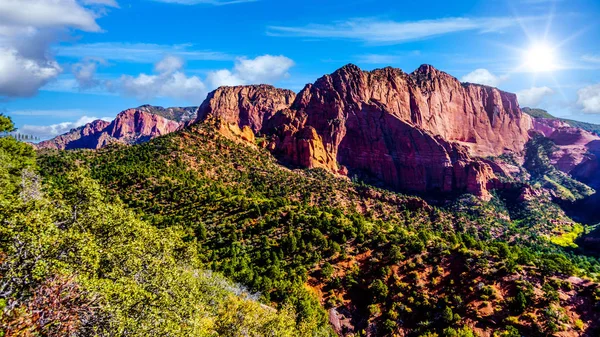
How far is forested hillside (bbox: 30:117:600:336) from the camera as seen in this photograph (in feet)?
170

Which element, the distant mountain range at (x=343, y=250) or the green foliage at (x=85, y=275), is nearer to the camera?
the green foliage at (x=85, y=275)

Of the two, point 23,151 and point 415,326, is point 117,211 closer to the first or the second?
point 415,326

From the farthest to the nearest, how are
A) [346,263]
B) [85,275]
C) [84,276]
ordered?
[346,263], [85,275], [84,276]

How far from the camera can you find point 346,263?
67812 millimetres

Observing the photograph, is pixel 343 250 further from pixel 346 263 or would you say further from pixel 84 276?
pixel 84 276

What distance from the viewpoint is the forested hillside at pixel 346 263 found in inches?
2041

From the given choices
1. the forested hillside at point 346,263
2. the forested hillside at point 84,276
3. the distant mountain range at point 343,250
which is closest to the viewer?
the forested hillside at point 84,276

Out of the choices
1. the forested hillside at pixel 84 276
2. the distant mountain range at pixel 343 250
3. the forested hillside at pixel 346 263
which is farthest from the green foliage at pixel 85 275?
the forested hillside at pixel 346 263

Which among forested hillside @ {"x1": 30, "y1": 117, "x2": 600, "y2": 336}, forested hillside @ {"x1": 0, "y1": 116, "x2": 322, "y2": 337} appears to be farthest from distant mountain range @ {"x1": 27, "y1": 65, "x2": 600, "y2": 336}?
forested hillside @ {"x1": 0, "y1": 116, "x2": 322, "y2": 337}

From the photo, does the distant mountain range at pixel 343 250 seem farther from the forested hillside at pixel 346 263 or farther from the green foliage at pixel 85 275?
the green foliage at pixel 85 275

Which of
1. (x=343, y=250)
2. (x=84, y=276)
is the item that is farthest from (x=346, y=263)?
(x=84, y=276)

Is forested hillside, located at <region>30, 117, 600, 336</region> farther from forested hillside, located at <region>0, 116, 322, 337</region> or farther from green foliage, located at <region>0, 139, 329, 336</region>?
green foliage, located at <region>0, 139, 329, 336</region>

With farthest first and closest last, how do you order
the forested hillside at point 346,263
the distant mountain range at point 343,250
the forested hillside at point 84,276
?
the distant mountain range at point 343,250
the forested hillside at point 346,263
the forested hillside at point 84,276

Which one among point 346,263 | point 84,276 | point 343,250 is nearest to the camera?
point 84,276
